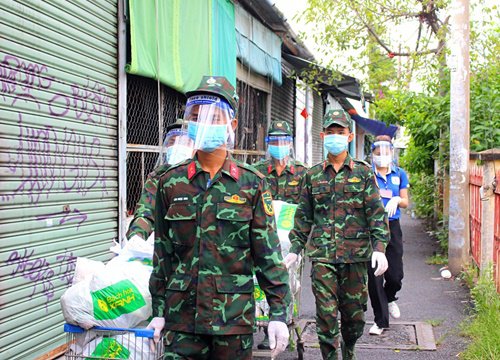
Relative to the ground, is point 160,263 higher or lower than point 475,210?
higher

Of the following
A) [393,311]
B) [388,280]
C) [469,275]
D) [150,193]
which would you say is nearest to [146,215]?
[150,193]

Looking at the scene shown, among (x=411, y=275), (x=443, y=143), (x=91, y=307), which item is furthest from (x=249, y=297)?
(x=443, y=143)

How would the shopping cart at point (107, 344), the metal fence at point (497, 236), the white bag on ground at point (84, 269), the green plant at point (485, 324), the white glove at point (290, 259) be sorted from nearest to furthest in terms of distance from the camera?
the shopping cart at point (107, 344), the white bag on ground at point (84, 269), the white glove at point (290, 259), the green plant at point (485, 324), the metal fence at point (497, 236)

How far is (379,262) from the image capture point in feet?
16.1

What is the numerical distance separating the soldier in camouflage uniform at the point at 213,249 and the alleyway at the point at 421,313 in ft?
9.64

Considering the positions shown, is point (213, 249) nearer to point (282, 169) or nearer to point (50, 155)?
point (50, 155)

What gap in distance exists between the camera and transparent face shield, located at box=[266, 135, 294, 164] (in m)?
7.30

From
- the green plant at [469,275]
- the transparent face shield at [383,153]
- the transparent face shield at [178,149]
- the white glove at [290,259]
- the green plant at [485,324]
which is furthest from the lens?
the green plant at [469,275]

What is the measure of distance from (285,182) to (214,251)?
4.26 metres

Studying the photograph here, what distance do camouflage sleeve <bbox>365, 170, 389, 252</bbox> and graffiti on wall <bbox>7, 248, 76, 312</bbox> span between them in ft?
8.40

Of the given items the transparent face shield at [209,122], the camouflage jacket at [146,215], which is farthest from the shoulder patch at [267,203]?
the camouflage jacket at [146,215]

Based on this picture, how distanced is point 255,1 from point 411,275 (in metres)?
5.22

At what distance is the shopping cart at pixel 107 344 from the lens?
329cm

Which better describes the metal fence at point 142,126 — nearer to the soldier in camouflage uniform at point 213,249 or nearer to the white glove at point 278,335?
the soldier in camouflage uniform at point 213,249
